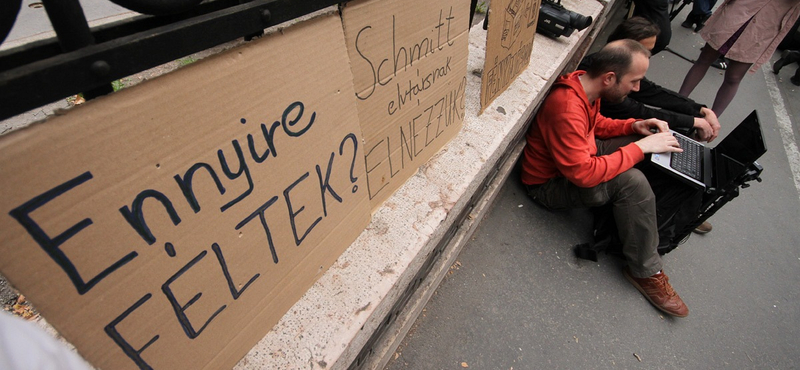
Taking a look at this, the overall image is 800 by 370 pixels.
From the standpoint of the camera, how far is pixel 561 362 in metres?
1.94

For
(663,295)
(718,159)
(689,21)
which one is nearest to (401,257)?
(663,295)

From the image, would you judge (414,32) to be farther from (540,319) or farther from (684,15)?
(684,15)

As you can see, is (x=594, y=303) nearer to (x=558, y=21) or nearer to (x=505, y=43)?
(x=505, y=43)

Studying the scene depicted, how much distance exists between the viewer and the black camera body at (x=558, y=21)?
2871 millimetres

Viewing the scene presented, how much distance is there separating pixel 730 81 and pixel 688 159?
6.06ft

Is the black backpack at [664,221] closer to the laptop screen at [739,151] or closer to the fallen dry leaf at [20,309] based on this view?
the laptop screen at [739,151]

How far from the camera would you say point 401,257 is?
4.45ft

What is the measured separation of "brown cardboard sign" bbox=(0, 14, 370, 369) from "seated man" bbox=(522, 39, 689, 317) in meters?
1.47

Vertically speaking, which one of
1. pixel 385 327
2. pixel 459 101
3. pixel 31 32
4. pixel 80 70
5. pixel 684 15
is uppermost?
pixel 80 70

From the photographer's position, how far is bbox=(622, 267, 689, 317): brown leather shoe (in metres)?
2.20

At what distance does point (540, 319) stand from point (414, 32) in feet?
5.47

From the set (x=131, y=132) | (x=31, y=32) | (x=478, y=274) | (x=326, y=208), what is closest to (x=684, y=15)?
(x=478, y=274)

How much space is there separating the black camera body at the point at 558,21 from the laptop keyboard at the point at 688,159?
1089mm

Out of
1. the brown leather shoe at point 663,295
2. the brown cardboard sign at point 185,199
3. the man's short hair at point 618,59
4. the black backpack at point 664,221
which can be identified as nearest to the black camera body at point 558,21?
the man's short hair at point 618,59
